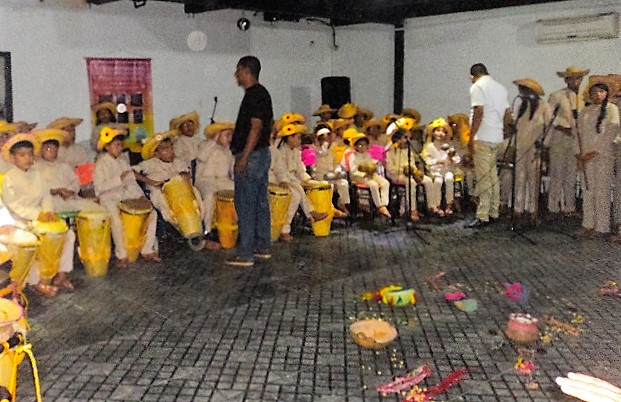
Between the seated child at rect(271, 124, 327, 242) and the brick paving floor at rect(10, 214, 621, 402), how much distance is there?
59 cm

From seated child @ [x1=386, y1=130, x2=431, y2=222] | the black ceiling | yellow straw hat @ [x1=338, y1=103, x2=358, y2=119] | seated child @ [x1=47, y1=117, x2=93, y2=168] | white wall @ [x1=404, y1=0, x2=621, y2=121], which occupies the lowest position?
seated child @ [x1=386, y1=130, x2=431, y2=222]

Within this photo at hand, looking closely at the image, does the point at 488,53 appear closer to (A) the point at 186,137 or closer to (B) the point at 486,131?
(B) the point at 486,131

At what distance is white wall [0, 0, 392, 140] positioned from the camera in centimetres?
777

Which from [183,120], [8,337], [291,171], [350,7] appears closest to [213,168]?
[183,120]

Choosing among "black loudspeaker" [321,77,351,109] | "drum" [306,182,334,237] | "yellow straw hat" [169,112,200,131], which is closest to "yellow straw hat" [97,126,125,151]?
"yellow straw hat" [169,112,200,131]

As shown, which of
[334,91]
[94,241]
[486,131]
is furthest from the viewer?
[334,91]

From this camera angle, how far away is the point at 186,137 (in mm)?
7902

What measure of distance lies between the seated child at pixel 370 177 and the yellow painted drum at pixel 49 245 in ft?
13.4

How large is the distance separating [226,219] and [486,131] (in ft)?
10.9

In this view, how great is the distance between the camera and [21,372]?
3998mm

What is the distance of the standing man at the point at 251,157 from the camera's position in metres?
6.08

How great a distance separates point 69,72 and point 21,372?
5.01 m

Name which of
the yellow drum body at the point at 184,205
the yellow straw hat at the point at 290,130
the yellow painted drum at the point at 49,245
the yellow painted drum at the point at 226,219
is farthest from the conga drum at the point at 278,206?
the yellow painted drum at the point at 49,245

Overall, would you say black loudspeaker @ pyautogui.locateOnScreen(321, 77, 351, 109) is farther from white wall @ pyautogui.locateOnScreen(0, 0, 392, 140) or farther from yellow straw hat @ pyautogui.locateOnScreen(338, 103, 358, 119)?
yellow straw hat @ pyautogui.locateOnScreen(338, 103, 358, 119)
